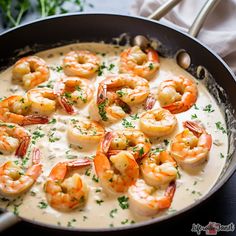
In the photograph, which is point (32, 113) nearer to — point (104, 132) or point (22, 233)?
point (104, 132)

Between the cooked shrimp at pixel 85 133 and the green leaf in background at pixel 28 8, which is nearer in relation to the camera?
the cooked shrimp at pixel 85 133

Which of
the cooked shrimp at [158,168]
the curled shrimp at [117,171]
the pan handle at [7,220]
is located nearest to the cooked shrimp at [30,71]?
the curled shrimp at [117,171]

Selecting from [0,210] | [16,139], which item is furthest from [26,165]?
[0,210]

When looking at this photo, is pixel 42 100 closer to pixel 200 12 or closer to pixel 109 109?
pixel 109 109

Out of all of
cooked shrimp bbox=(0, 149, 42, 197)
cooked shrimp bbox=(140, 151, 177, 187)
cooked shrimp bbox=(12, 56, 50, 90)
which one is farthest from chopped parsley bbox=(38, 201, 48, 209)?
cooked shrimp bbox=(12, 56, 50, 90)

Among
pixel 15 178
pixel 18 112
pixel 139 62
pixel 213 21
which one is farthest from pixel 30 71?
pixel 213 21

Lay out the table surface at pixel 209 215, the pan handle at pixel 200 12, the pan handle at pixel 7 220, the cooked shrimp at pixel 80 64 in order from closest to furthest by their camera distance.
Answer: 1. the pan handle at pixel 7 220
2. the table surface at pixel 209 215
3. the pan handle at pixel 200 12
4. the cooked shrimp at pixel 80 64

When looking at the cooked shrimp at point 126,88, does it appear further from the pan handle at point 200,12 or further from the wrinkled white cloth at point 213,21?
the wrinkled white cloth at point 213,21
